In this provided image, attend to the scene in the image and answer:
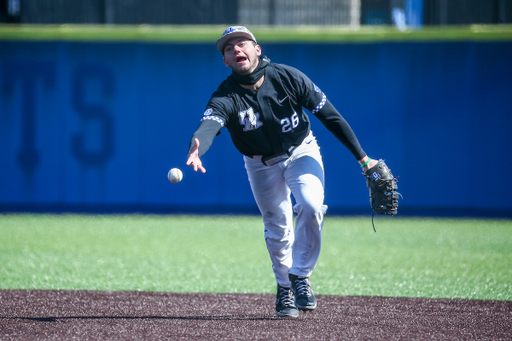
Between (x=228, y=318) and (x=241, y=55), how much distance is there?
1.68 m

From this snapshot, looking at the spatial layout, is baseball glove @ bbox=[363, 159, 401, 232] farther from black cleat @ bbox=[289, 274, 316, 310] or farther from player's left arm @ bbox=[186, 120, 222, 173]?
player's left arm @ bbox=[186, 120, 222, 173]

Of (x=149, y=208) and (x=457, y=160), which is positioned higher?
(x=457, y=160)

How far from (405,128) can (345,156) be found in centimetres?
105

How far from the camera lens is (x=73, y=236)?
311 inches

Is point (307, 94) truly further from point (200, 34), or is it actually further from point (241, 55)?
point (200, 34)

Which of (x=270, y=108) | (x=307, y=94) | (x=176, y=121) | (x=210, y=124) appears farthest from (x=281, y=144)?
(x=176, y=121)

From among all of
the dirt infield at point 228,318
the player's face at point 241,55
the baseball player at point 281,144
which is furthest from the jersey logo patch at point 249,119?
the dirt infield at point 228,318

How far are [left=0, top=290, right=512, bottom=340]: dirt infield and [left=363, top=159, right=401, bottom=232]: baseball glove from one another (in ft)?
2.31

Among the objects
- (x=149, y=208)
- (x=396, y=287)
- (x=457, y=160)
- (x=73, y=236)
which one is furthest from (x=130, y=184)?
(x=396, y=287)

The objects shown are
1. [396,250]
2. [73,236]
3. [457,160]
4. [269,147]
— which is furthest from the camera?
[457,160]

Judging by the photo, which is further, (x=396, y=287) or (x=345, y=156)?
(x=345, y=156)

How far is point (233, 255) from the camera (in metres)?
6.79

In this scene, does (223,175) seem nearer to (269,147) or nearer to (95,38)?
(95,38)

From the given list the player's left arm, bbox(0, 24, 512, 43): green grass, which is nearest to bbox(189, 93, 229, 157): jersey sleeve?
the player's left arm
